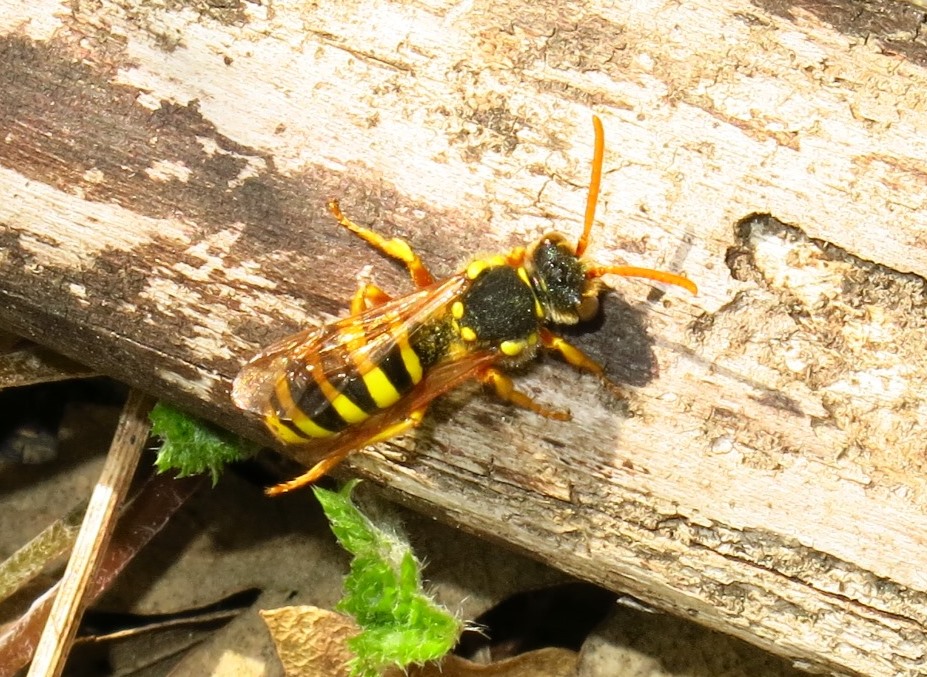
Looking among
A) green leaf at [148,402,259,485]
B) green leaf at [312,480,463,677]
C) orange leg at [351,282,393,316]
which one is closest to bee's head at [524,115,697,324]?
orange leg at [351,282,393,316]

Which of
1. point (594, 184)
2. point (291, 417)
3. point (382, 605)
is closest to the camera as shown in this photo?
point (594, 184)

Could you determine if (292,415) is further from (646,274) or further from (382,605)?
(646,274)

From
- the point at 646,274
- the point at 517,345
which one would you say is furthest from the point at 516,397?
the point at 646,274

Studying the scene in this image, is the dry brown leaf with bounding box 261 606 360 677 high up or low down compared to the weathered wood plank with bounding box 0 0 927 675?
down

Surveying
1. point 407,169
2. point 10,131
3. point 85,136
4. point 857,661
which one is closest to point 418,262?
point 407,169

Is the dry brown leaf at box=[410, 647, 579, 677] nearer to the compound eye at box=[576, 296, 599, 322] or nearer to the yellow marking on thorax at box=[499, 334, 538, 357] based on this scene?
the yellow marking on thorax at box=[499, 334, 538, 357]

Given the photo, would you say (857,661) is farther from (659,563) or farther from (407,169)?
(407,169)

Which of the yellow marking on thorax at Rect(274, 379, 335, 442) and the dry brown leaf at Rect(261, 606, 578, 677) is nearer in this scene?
the yellow marking on thorax at Rect(274, 379, 335, 442)
